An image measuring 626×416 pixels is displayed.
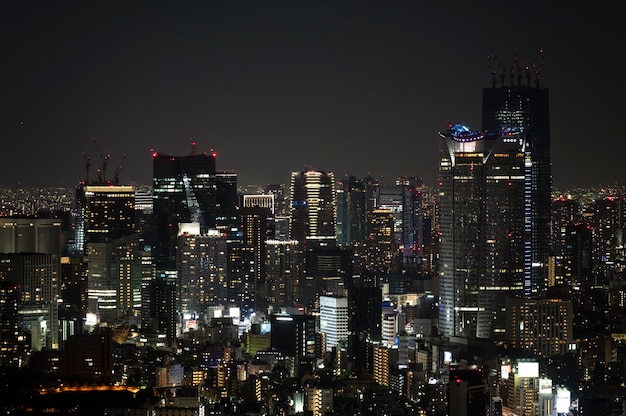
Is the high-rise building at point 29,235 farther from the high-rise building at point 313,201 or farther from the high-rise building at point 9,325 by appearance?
the high-rise building at point 313,201

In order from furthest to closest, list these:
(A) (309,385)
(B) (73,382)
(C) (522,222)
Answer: (C) (522,222)
(A) (309,385)
(B) (73,382)

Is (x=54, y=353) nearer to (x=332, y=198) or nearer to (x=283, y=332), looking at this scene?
(x=283, y=332)

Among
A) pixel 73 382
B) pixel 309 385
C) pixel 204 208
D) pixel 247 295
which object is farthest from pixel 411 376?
pixel 204 208

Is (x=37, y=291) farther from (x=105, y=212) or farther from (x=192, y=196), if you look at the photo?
(x=192, y=196)

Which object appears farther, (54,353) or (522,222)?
(522,222)

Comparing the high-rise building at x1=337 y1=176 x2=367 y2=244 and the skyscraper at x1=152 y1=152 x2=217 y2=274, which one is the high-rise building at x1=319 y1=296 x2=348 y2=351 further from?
the high-rise building at x1=337 y1=176 x2=367 y2=244

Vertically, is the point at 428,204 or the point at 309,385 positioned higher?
the point at 428,204

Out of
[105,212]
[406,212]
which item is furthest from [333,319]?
[406,212]
